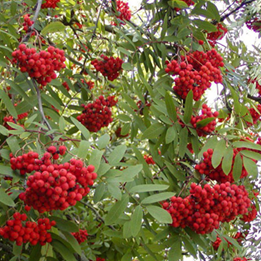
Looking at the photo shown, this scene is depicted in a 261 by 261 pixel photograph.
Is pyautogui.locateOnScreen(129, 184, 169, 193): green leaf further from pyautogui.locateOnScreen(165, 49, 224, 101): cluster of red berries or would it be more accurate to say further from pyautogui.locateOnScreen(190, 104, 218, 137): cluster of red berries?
pyautogui.locateOnScreen(165, 49, 224, 101): cluster of red berries

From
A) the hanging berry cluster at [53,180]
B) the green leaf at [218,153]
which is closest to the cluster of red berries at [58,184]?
the hanging berry cluster at [53,180]

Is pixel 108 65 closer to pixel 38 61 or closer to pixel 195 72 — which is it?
pixel 195 72

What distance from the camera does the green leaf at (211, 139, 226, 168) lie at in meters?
1.94

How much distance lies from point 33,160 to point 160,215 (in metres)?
0.58

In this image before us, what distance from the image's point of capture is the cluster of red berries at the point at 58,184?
1.52m

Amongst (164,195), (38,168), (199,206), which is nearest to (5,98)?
(38,168)

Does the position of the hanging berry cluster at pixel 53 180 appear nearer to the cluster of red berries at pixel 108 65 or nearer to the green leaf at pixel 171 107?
the green leaf at pixel 171 107

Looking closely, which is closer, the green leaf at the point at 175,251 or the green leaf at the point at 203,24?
the green leaf at the point at 175,251

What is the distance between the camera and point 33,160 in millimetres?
1646

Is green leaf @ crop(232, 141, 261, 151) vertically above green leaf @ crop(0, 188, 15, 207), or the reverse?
green leaf @ crop(232, 141, 261, 151)

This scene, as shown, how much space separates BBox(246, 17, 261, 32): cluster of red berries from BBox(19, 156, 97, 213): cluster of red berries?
3.03 meters

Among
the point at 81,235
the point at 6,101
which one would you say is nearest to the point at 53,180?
the point at 6,101

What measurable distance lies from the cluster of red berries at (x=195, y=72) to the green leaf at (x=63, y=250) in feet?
3.66

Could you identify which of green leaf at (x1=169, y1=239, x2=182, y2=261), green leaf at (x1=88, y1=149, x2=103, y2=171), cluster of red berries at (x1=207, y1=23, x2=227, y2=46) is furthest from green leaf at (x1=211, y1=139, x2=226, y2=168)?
cluster of red berries at (x1=207, y1=23, x2=227, y2=46)
